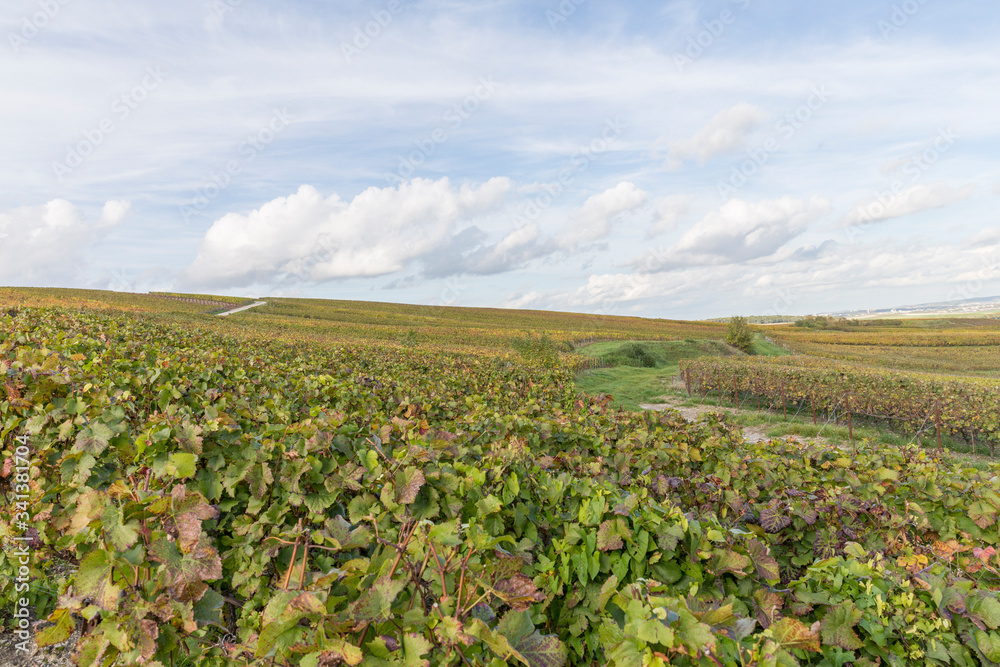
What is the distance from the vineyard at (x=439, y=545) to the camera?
1243mm

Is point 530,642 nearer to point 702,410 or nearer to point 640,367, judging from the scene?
point 702,410

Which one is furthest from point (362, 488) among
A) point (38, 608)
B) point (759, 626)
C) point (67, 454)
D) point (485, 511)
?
point (38, 608)

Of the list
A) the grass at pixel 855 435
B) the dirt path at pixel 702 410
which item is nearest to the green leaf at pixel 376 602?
the grass at pixel 855 435

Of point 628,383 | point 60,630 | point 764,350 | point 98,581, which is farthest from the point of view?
point 764,350

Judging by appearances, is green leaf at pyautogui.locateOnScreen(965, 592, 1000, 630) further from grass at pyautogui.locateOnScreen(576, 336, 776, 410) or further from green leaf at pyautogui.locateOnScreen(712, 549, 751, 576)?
grass at pyautogui.locateOnScreen(576, 336, 776, 410)

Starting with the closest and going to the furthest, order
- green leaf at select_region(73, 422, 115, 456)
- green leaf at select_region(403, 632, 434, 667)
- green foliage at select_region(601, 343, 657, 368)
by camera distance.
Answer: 1. green leaf at select_region(403, 632, 434, 667)
2. green leaf at select_region(73, 422, 115, 456)
3. green foliage at select_region(601, 343, 657, 368)

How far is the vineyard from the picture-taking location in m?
1.24

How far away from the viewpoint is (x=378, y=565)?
1.44 m

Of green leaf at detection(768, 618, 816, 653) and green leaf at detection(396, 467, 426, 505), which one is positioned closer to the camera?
green leaf at detection(768, 618, 816, 653)

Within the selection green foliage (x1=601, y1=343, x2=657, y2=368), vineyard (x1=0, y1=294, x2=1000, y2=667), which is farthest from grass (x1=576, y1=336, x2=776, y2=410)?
vineyard (x1=0, y1=294, x2=1000, y2=667)

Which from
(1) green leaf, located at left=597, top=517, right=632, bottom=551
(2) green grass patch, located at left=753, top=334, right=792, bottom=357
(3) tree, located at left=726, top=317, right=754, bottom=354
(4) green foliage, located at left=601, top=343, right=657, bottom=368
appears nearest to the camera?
(1) green leaf, located at left=597, top=517, right=632, bottom=551

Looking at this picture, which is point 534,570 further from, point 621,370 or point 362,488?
point 621,370

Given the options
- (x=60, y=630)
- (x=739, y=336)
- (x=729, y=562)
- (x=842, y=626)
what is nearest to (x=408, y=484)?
(x=60, y=630)

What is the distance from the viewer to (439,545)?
1.41m
